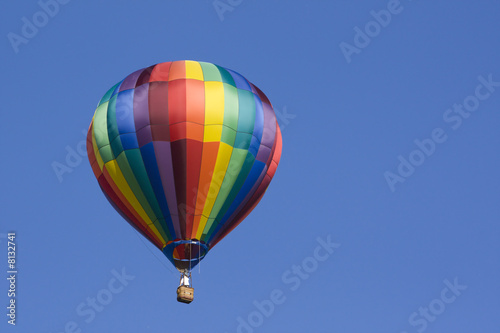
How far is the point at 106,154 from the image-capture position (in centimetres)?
2861

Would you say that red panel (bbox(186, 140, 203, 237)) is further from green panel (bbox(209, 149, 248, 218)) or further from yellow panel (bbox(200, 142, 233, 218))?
green panel (bbox(209, 149, 248, 218))

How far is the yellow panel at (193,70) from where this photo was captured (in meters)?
28.9

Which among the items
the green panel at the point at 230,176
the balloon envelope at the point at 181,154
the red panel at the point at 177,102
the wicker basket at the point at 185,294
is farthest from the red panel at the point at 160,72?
the wicker basket at the point at 185,294

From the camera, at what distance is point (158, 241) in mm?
28406

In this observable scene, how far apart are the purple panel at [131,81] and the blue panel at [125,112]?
20cm

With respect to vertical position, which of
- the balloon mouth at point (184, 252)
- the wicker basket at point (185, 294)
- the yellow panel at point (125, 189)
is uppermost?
the yellow panel at point (125, 189)

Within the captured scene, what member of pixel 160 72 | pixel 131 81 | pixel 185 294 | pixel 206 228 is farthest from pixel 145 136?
pixel 185 294

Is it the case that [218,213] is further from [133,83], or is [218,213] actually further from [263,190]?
[133,83]

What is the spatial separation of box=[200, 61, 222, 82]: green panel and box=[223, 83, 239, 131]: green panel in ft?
1.41

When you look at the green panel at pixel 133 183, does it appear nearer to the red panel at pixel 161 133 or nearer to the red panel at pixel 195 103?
the red panel at pixel 161 133

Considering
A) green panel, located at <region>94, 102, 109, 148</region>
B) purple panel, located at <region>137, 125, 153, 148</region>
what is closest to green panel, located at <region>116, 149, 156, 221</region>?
purple panel, located at <region>137, 125, 153, 148</region>

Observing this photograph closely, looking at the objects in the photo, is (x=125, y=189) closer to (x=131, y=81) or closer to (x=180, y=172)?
(x=180, y=172)

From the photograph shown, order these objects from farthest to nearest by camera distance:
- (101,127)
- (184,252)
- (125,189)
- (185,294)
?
(101,127) → (125,189) → (184,252) → (185,294)

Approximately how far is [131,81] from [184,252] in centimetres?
493
